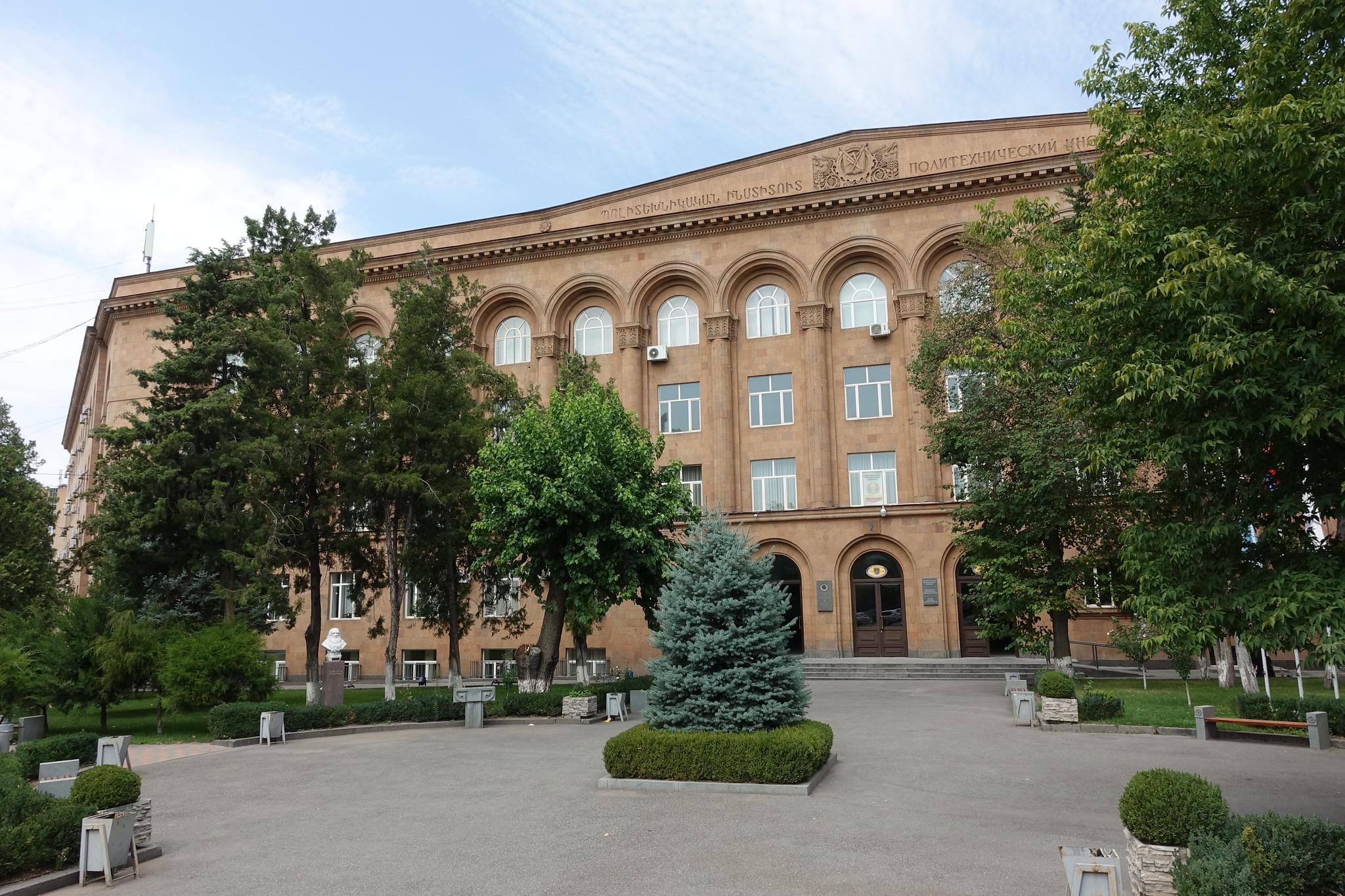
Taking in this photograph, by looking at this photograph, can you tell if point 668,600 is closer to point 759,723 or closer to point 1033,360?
point 759,723

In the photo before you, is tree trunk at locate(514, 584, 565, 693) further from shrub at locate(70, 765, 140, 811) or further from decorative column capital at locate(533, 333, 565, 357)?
decorative column capital at locate(533, 333, 565, 357)

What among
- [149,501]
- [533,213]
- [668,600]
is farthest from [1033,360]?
[533,213]

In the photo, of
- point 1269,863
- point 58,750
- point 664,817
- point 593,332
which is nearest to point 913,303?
point 593,332

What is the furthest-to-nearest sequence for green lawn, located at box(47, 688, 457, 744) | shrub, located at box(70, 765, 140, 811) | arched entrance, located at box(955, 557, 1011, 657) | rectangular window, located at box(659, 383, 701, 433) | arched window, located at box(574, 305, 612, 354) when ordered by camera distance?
arched window, located at box(574, 305, 612, 354), rectangular window, located at box(659, 383, 701, 433), arched entrance, located at box(955, 557, 1011, 657), green lawn, located at box(47, 688, 457, 744), shrub, located at box(70, 765, 140, 811)

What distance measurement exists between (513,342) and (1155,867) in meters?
35.1

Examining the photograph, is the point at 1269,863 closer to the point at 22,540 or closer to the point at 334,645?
the point at 334,645

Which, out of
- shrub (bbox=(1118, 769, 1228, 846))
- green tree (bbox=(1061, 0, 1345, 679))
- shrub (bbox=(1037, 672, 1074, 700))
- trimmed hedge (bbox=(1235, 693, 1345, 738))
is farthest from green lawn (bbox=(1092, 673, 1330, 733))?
shrub (bbox=(1118, 769, 1228, 846))

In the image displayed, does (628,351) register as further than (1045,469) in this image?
Yes

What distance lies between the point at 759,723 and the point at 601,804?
2.74 metres

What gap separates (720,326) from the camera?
3631 centimetres

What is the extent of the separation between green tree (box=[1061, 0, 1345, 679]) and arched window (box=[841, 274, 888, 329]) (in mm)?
25455

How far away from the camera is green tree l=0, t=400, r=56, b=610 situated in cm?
2806

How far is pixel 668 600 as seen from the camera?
14.2 m

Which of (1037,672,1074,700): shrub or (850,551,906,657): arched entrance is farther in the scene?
(850,551,906,657): arched entrance
